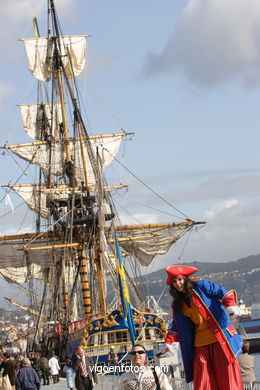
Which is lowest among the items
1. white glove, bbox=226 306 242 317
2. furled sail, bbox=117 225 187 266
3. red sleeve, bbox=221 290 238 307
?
white glove, bbox=226 306 242 317

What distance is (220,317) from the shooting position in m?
8.20

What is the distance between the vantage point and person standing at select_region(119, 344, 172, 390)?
7.52 metres

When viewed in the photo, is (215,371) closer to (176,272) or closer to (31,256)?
(176,272)

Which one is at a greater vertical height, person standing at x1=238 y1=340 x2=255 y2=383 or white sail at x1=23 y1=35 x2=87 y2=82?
white sail at x1=23 y1=35 x2=87 y2=82

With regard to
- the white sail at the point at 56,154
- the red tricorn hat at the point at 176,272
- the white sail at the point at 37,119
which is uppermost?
the white sail at the point at 37,119

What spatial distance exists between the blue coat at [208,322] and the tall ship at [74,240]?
13.0 m

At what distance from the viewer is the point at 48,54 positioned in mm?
60719

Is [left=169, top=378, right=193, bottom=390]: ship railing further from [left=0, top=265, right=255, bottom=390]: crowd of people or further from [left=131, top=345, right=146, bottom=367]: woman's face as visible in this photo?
[left=131, top=345, right=146, bottom=367]: woman's face

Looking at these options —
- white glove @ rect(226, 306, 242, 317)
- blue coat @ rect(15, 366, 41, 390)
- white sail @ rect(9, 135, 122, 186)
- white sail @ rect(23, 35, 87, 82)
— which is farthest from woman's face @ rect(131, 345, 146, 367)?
white sail @ rect(9, 135, 122, 186)

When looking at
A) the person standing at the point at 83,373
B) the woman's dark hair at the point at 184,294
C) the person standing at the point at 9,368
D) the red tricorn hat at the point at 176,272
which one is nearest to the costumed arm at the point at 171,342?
the woman's dark hair at the point at 184,294

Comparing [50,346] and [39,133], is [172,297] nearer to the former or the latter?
[50,346]

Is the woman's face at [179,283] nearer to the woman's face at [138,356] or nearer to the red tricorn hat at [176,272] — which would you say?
the red tricorn hat at [176,272]

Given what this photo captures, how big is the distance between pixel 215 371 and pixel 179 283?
0.95 m

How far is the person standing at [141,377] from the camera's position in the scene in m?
7.52
